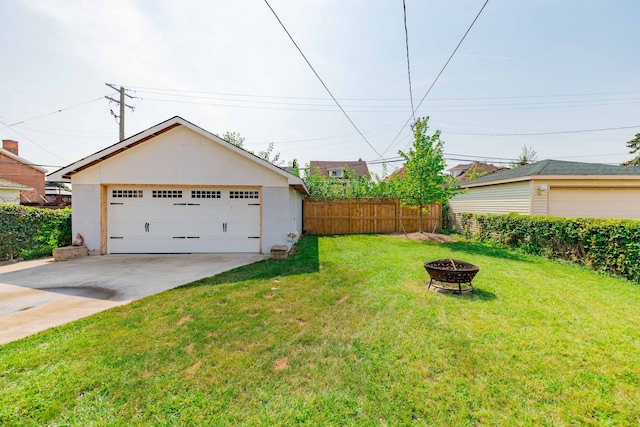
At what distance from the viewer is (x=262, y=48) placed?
728 cm

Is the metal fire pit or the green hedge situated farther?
the green hedge

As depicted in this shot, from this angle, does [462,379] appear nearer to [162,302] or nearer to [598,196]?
[162,302]

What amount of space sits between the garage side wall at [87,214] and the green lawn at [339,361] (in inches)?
229

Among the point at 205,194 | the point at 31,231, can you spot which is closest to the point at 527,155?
the point at 205,194

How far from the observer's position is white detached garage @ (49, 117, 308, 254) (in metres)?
8.65

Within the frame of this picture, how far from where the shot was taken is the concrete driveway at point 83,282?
4.06 metres

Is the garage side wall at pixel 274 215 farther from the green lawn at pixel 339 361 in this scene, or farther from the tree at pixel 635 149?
the tree at pixel 635 149

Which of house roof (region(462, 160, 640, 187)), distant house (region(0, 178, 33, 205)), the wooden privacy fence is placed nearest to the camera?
house roof (region(462, 160, 640, 187))

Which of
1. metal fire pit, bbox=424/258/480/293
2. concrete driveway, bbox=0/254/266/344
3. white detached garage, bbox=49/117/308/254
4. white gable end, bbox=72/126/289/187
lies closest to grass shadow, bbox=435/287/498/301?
metal fire pit, bbox=424/258/480/293

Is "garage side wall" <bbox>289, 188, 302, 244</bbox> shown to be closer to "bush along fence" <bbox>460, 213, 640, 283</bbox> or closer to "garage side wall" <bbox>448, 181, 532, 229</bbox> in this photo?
"garage side wall" <bbox>448, 181, 532, 229</bbox>

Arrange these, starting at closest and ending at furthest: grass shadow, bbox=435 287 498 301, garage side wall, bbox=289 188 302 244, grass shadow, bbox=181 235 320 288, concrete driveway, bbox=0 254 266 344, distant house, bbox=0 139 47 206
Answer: concrete driveway, bbox=0 254 266 344 < grass shadow, bbox=435 287 498 301 < grass shadow, bbox=181 235 320 288 < garage side wall, bbox=289 188 302 244 < distant house, bbox=0 139 47 206

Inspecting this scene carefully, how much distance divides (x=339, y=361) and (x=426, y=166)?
414 inches

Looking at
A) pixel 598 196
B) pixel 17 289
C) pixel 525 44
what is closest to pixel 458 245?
pixel 598 196

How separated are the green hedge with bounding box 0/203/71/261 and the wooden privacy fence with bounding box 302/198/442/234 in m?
9.54
